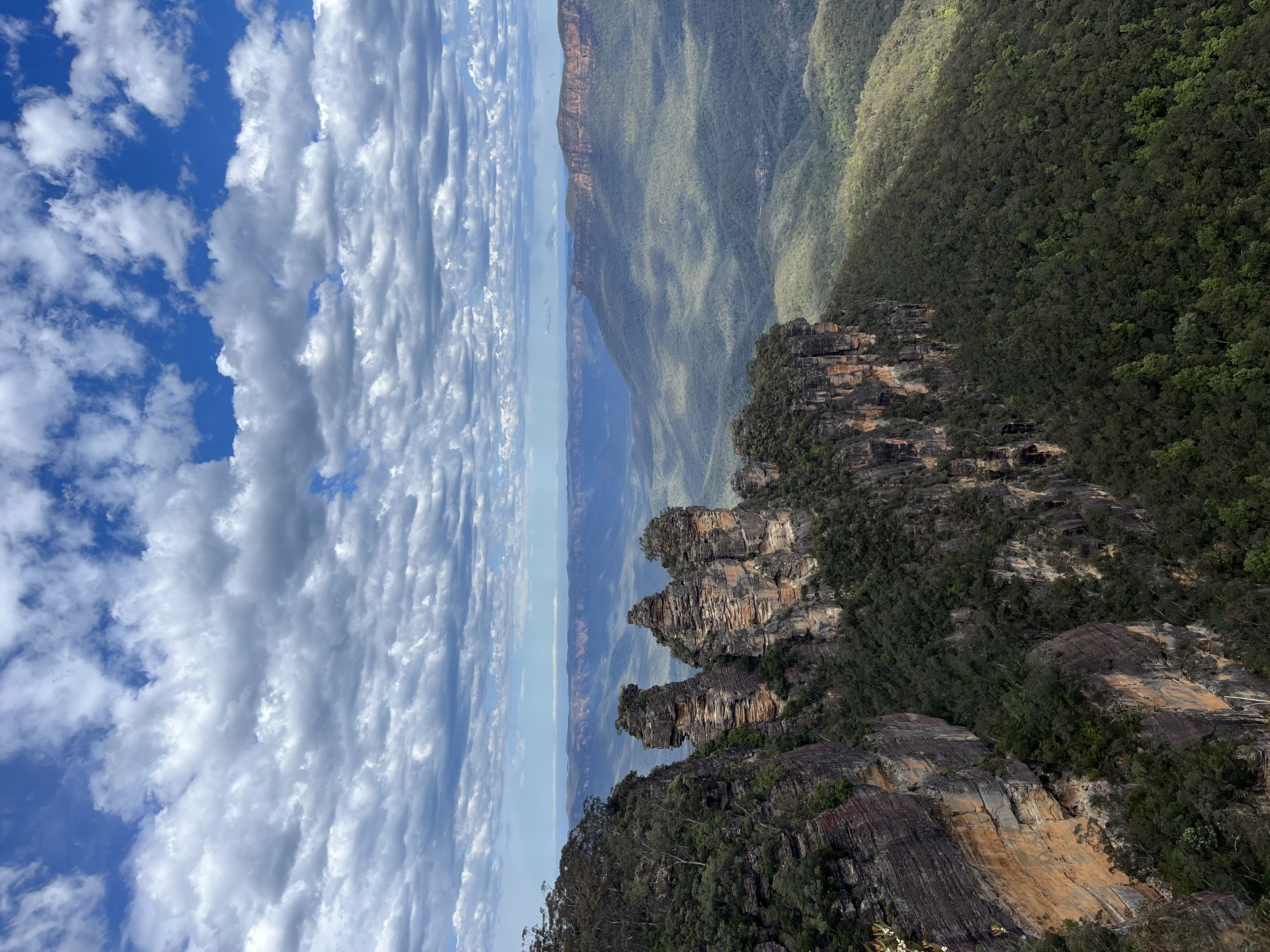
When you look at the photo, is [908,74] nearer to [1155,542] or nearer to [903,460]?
[903,460]

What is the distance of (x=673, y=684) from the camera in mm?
56938

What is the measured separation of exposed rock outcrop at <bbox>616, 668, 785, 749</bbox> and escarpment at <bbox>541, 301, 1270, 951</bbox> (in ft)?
0.70

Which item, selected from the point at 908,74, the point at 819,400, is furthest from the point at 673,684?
the point at 908,74

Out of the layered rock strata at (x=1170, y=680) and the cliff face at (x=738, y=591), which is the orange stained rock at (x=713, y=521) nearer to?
the cliff face at (x=738, y=591)

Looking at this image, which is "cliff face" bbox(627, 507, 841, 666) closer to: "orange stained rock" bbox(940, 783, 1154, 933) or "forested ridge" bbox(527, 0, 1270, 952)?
"forested ridge" bbox(527, 0, 1270, 952)

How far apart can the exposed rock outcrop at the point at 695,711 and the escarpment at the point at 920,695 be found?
0.21 meters

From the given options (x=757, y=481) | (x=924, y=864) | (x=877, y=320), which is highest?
(x=877, y=320)

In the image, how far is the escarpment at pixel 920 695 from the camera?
26.8m

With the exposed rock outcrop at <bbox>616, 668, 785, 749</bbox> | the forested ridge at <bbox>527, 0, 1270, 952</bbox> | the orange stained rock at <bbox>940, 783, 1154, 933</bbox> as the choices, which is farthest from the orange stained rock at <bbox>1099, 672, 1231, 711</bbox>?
the exposed rock outcrop at <bbox>616, 668, 785, 749</bbox>

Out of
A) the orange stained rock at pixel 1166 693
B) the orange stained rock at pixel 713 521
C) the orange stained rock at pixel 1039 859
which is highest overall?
the orange stained rock at pixel 713 521

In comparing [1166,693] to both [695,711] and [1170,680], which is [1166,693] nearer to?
[1170,680]

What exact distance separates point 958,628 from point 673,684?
77.2 ft

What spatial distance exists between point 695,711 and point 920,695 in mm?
17693

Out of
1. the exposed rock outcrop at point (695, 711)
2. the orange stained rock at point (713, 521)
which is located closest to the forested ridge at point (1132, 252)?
the orange stained rock at point (713, 521)
